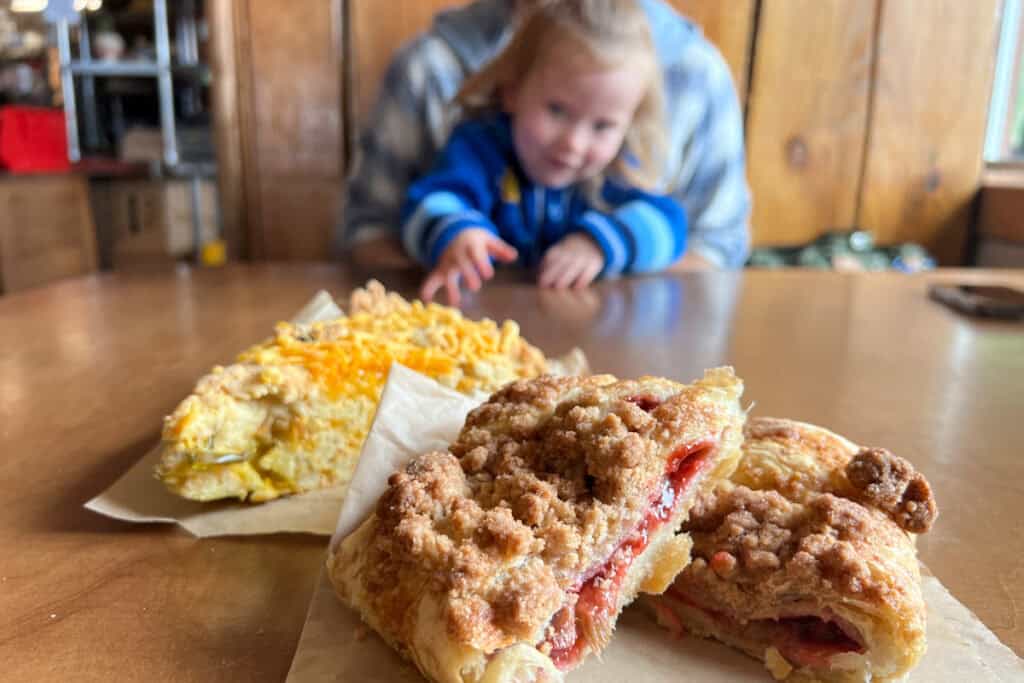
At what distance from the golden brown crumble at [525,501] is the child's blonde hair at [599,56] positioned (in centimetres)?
132

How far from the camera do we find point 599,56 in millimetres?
1741

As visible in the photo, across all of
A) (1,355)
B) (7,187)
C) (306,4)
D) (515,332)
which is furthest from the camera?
(7,187)

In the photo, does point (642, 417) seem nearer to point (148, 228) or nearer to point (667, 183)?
point (667, 183)

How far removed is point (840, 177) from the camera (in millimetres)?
3406

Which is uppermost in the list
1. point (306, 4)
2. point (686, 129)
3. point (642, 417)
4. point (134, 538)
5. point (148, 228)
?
point (306, 4)

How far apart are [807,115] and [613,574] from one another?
3.29 metres

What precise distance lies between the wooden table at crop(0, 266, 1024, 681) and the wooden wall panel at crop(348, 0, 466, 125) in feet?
5.10

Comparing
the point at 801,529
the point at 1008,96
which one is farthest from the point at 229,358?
the point at 1008,96

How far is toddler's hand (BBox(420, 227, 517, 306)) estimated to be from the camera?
1.59m

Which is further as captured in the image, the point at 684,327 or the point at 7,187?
the point at 7,187

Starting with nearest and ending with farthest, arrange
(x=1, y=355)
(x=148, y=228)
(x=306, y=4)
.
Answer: (x=1, y=355)
(x=306, y=4)
(x=148, y=228)

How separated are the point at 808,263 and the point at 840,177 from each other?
0.56 meters

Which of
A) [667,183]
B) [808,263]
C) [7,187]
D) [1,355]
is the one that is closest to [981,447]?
[1,355]

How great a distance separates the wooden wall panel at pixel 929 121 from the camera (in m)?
3.24
